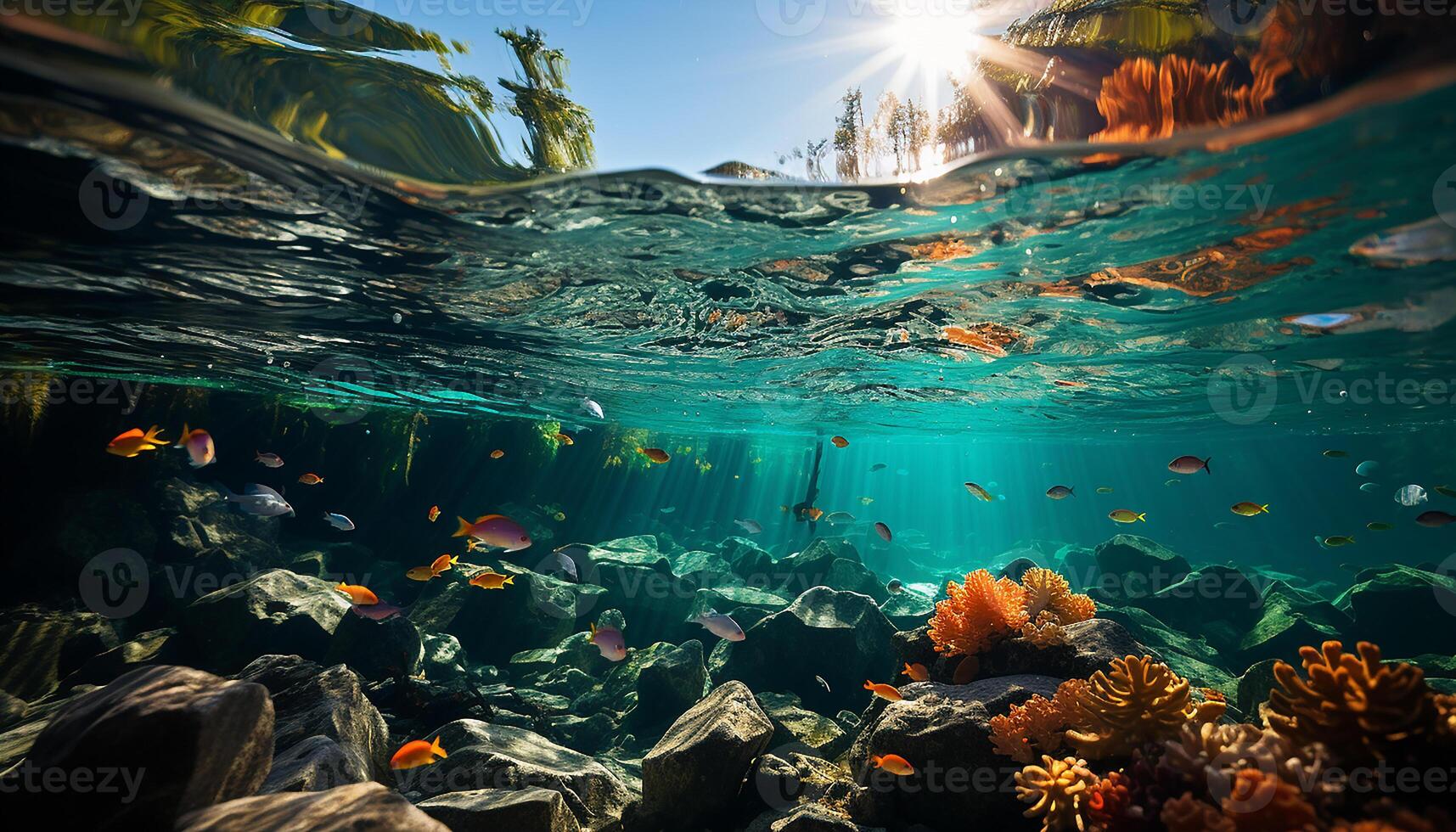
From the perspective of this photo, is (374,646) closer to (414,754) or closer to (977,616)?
(414,754)

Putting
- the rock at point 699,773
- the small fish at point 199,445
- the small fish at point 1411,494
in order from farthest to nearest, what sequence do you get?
the small fish at point 1411,494
the small fish at point 199,445
the rock at point 699,773

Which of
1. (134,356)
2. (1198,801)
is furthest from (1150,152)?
(134,356)

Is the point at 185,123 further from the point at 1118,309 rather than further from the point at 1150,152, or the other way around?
the point at 1118,309

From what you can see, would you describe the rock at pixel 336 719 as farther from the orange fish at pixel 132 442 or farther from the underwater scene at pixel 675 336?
the orange fish at pixel 132 442

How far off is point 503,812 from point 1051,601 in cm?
709

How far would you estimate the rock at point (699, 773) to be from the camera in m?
5.84

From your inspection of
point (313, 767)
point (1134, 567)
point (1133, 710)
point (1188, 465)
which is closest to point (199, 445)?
point (313, 767)

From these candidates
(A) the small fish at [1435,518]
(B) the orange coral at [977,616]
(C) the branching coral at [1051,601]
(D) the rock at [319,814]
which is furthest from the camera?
(A) the small fish at [1435,518]

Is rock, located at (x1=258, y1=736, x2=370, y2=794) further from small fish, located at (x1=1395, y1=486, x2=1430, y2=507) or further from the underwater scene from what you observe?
small fish, located at (x1=1395, y1=486, x2=1430, y2=507)

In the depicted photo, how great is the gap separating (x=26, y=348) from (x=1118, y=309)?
2759cm

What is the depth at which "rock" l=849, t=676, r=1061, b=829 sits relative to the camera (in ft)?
16.1

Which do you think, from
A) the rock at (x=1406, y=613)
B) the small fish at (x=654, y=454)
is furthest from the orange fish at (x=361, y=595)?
the rock at (x=1406, y=613)

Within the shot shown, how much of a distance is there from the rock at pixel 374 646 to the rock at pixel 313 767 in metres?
5.41

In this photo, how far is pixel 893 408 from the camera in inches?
1014
